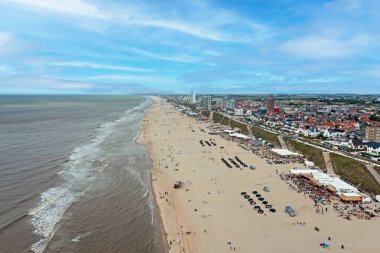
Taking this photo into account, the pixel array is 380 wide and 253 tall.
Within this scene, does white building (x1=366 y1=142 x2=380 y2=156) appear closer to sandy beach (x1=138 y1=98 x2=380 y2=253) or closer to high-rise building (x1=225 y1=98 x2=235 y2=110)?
sandy beach (x1=138 y1=98 x2=380 y2=253)

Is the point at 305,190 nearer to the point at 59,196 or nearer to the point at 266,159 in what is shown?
the point at 266,159

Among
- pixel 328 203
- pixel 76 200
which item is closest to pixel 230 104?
pixel 328 203

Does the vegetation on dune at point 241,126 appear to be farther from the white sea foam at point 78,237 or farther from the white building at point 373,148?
the white sea foam at point 78,237

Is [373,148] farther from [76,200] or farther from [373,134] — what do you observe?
[76,200]

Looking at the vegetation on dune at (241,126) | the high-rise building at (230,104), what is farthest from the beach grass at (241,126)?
the high-rise building at (230,104)

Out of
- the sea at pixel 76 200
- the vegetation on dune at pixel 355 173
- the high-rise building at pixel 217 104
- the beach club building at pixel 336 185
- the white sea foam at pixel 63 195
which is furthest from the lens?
the high-rise building at pixel 217 104
